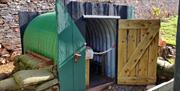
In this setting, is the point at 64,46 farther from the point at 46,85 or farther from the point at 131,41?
the point at 131,41

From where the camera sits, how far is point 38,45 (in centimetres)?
718

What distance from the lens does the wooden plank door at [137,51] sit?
6766 millimetres

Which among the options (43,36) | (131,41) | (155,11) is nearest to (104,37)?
(131,41)

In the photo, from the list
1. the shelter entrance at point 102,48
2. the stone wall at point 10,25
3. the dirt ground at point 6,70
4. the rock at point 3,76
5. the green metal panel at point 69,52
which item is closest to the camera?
the green metal panel at point 69,52

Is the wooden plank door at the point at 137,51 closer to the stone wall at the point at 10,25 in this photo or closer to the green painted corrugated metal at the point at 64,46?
the green painted corrugated metal at the point at 64,46

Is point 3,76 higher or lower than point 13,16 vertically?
lower

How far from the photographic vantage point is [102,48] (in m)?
8.07

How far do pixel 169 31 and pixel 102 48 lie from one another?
16.6 feet

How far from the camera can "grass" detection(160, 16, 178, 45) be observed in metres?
10.3

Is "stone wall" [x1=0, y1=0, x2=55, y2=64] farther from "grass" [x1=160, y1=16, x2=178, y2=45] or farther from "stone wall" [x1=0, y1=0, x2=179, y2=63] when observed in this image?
"grass" [x1=160, y1=16, x2=178, y2=45]

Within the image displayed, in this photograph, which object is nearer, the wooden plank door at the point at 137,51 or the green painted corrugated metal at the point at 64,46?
the green painted corrugated metal at the point at 64,46

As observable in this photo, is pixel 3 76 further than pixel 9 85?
Yes

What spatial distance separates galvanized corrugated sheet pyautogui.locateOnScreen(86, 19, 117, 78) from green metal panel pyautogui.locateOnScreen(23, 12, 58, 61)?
1464 millimetres

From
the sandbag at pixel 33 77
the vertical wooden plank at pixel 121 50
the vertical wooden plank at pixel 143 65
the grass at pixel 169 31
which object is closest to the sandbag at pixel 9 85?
the sandbag at pixel 33 77
